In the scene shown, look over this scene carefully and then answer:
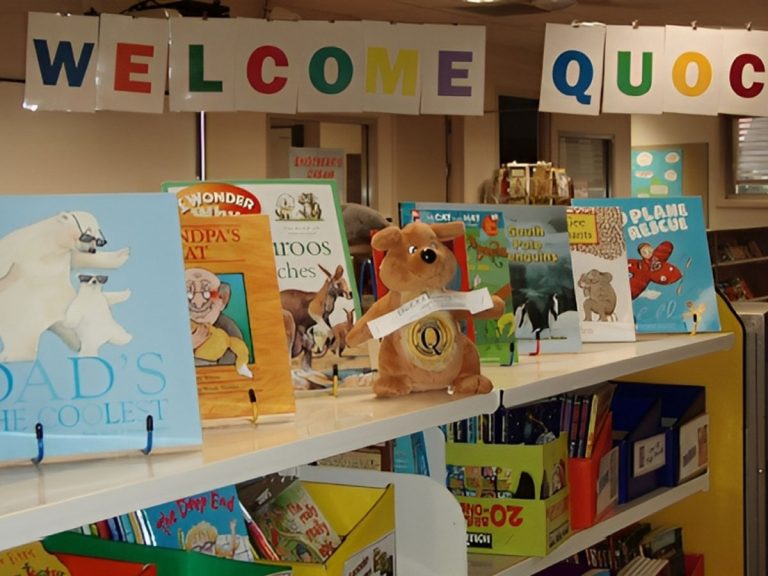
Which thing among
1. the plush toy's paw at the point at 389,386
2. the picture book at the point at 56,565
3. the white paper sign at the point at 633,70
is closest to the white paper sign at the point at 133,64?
the white paper sign at the point at 633,70

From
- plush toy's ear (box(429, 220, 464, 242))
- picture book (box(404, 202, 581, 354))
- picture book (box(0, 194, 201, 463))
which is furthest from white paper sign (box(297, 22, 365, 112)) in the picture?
picture book (box(0, 194, 201, 463))

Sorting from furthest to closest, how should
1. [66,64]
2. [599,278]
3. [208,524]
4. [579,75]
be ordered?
[579,75] → [66,64] → [599,278] → [208,524]

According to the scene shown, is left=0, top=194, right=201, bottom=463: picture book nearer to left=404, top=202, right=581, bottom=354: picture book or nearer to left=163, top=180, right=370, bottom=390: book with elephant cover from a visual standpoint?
left=163, top=180, right=370, bottom=390: book with elephant cover

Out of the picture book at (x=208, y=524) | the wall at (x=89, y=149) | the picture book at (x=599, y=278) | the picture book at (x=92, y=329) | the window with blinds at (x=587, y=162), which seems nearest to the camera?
the picture book at (x=92, y=329)

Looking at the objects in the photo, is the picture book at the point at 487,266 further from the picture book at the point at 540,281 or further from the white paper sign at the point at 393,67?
the white paper sign at the point at 393,67

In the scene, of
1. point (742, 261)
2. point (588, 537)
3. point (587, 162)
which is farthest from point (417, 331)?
point (587, 162)

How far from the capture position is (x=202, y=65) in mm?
3898

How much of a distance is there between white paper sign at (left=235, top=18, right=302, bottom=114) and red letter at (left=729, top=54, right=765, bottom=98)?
1725mm

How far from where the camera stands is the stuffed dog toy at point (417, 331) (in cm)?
141

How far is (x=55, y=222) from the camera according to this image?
1.05 meters

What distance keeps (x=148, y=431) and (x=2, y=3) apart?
16.4ft

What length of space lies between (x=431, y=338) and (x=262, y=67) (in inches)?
107

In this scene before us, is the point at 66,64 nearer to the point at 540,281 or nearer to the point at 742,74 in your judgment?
the point at 540,281

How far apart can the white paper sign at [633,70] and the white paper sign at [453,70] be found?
0.55m
